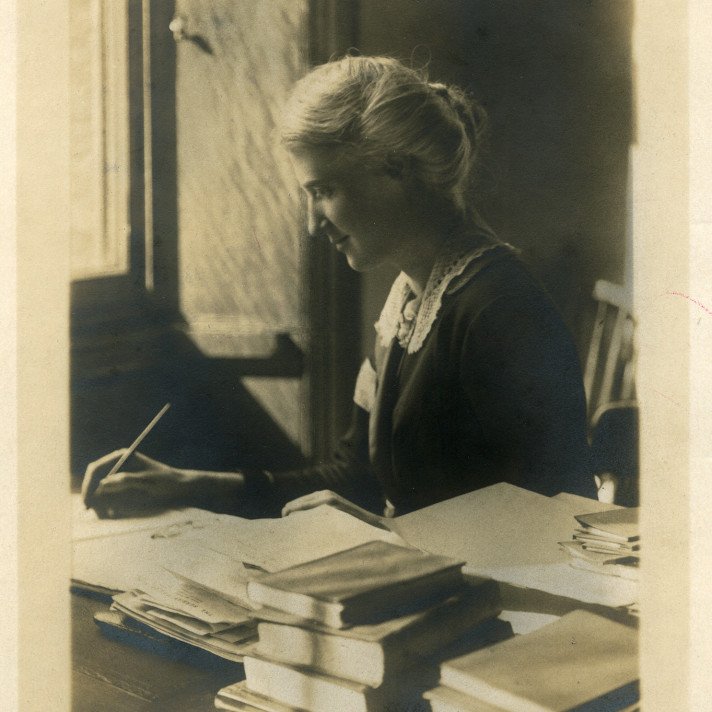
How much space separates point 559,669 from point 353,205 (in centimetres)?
78

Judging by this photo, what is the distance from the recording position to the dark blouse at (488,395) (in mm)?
1056

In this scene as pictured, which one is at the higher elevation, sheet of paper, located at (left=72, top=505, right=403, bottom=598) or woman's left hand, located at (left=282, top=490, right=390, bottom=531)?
woman's left hand, located at (left=282, top=490, right=390, bottom=531)

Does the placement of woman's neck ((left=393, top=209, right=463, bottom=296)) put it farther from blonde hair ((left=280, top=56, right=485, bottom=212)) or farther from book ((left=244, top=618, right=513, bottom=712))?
book ((left=244, top=618, right=513, bottom=712))

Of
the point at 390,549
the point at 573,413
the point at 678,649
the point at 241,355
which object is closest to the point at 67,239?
the point at 241,355

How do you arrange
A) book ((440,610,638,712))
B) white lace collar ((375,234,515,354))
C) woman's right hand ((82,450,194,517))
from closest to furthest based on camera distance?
book ((440,610,638,712)) < white lace collar ((375,234,515,354)) < woman's right hand ((82,450,194,517))

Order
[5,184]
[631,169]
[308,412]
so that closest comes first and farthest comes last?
[631,169] → [308,412] → [5,184]

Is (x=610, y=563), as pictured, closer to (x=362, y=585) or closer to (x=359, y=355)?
(x=362, y=585)

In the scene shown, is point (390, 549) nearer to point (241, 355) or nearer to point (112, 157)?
point (241, 355)

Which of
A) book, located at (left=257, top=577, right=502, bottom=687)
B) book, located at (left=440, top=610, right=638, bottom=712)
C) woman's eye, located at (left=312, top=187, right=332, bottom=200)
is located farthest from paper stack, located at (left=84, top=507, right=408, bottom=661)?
woman's eye, located at (left=312, top=187, right=332, bottom=200)

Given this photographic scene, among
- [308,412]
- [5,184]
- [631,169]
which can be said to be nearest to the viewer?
[631,169]

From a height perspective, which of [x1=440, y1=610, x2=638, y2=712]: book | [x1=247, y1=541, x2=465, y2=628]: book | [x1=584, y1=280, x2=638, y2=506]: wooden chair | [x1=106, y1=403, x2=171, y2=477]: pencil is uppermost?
[x1=584, y1=280, x2=638, y2=506]: wooden chair

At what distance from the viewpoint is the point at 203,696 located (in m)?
1.12

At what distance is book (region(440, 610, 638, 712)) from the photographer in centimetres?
97

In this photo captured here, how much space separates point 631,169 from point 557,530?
0.57 meters
